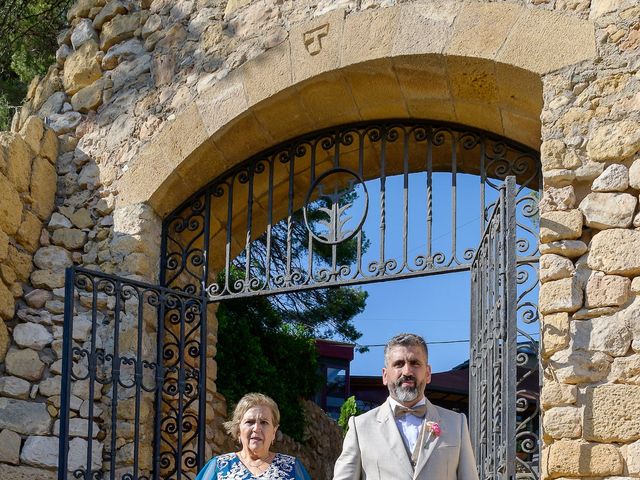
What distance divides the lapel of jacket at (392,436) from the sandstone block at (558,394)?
137 cm

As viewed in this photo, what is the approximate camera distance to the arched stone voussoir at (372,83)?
226 inches

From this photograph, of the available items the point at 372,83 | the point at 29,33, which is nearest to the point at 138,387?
the point at 372,83

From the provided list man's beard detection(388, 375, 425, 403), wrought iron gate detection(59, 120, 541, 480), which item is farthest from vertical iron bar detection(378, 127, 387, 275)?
man's beard detection(388, 375, 425, 403)

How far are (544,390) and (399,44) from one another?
2019 mm

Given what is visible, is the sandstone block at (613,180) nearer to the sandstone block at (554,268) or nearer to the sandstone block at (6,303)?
the sandstone block at (554,268)

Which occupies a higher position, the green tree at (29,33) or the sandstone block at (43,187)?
the green tree at (29,33)

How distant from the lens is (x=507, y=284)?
4.93 meters

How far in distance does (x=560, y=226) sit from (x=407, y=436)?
177 cm

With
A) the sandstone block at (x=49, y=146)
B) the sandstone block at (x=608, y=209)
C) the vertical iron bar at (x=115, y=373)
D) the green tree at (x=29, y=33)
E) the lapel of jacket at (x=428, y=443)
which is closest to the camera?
the lapel of jacket at (x=428, y=443)

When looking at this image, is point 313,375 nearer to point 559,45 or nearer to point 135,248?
point 135,248

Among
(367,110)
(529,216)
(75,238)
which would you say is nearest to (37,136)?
(75,238)

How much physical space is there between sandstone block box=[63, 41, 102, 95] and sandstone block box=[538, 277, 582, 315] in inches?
131

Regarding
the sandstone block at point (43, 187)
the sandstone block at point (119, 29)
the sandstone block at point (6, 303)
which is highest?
the sandstone block at point (119, 29)

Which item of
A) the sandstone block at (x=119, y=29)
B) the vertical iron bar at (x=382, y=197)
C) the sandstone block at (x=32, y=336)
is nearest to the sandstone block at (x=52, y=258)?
the sandstone block at (x=32, y=336)
